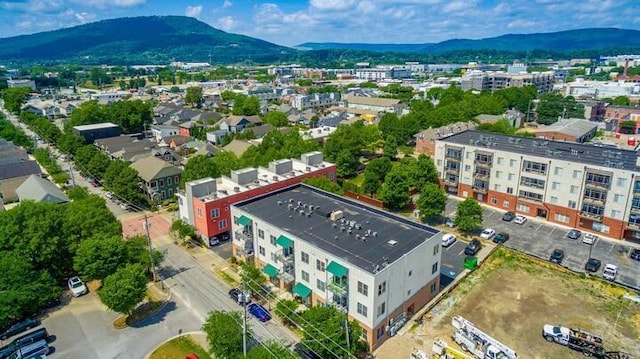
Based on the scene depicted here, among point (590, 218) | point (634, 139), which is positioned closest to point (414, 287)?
point (590, 218)

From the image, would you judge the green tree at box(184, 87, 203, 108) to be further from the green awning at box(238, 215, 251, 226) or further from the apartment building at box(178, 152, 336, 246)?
the green awning at box(238, 215, 251, 226)

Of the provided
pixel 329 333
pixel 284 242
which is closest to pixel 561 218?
pixel 284 242

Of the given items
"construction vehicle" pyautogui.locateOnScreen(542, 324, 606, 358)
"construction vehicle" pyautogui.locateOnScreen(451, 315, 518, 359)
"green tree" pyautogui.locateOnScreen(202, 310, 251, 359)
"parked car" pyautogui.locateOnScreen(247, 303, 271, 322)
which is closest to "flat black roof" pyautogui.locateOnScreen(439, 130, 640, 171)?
"construction vehicle" pyautogui.locateOnScreen(542, 324, 606, 358)

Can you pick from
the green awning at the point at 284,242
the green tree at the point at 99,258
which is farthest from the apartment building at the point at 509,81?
the green tree at the point at 99,258

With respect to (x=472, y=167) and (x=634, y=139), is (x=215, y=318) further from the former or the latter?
(x=634, y=139)

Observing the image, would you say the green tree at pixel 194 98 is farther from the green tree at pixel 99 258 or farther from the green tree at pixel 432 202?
the green tree at pixel 99 258

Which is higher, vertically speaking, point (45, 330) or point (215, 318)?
point (215, 318)

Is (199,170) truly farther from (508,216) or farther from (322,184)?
(508,216)
